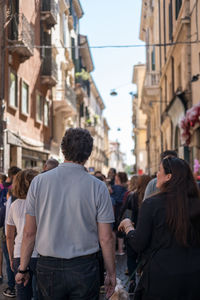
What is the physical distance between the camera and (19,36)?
53.2ft

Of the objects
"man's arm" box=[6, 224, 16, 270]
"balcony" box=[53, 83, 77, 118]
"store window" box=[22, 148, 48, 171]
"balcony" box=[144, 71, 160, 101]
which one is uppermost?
"balcony" box=[144, 71, 160, 101]

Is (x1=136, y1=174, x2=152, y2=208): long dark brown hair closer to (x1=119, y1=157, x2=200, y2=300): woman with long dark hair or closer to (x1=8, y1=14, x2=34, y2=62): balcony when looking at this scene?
(x1=119, y1=157, x2=200, y2=300): woman with long dark hair

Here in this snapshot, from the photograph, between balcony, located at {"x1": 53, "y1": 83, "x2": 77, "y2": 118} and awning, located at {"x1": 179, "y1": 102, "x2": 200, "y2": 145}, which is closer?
awning, located at {"x1": 179, "y1": 102, "x2": 200, "y2": 145}

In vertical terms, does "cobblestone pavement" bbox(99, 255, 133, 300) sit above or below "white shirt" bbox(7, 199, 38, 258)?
below

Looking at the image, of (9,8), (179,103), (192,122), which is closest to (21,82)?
(9,8)

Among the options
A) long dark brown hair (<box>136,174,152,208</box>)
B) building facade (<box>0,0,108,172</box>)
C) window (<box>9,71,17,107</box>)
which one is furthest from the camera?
window (<box>9,71,17,107</box>)

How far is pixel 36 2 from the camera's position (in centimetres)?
2031

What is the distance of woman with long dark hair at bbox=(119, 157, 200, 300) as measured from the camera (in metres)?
3.02

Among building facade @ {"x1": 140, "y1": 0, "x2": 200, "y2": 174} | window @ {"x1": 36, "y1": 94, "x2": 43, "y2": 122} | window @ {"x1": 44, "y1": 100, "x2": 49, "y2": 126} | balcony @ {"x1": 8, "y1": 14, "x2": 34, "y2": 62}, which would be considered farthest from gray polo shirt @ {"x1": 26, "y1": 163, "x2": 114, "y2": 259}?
window @ {"x1": 44, "y1": 100, "x2": 49, "y2": 126}

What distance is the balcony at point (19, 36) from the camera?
633 inches

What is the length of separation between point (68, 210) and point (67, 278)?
0.45 metres

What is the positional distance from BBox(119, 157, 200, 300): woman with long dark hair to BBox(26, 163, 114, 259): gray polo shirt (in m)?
0.32

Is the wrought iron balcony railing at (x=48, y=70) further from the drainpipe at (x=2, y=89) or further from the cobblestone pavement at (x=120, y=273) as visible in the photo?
the cobblestone pavement at (x=120, y=273)

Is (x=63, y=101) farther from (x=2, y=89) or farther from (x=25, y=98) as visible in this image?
(x=2, y=89)
